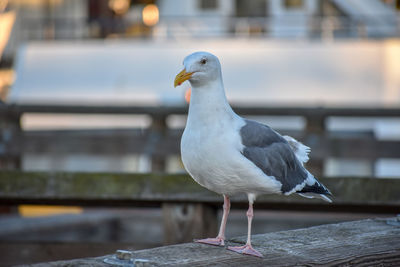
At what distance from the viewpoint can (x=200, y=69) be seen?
298 cm

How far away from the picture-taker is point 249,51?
15688 millimetres

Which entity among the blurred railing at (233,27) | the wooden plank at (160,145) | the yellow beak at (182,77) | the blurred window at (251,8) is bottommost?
the wooden plank at (160,145)

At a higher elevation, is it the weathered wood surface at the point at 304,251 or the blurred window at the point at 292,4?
the blurred window at the point at 292,4

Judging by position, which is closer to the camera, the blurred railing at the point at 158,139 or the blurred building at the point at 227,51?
the blurred railing at the point at 158,139

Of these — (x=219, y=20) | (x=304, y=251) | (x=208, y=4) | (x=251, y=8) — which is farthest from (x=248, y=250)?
(x=251, y=8)

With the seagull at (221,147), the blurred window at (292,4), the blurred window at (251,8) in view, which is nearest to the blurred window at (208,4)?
the blurred window at (251,8)

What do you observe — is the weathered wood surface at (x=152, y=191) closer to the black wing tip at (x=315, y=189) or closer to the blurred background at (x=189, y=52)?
the black wing tip at (x=315, y=189)

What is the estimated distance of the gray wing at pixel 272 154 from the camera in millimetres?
3051

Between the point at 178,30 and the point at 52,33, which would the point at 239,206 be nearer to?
the point at 178,30

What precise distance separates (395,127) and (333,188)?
11.6 meters

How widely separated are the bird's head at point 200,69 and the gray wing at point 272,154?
239 mm

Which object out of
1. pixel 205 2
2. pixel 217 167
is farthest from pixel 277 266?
pixel 205 2

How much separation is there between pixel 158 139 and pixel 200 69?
12.2 ft

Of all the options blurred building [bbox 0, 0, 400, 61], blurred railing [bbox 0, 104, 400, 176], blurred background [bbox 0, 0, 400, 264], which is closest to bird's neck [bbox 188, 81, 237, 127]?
blurred railing [bbox 0, 104, 400, 176]
